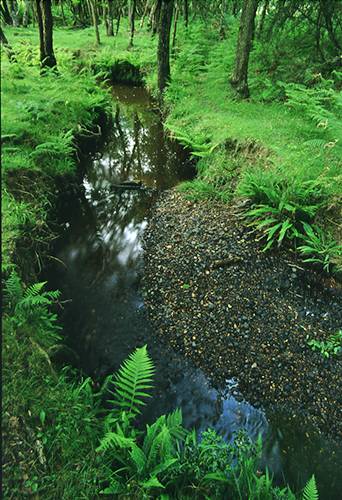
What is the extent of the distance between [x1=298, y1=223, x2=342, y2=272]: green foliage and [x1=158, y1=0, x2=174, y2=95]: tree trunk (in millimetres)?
8920

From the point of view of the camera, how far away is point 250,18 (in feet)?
31.8

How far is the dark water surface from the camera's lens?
436 cm

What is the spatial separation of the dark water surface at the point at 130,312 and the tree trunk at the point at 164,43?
14.8ft

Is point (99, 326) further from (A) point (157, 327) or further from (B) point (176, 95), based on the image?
(B) point (176, 95)

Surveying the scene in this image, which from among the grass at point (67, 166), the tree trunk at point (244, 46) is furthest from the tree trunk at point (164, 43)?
the tree trunk at point (244, 46)

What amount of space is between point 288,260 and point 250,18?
753 centimetres

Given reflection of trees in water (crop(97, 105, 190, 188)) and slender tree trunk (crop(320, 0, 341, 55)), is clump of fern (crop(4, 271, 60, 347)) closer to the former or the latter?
reflection of trees in water (crop(97, 105, 190, 188))

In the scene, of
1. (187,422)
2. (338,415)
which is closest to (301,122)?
(338,415)

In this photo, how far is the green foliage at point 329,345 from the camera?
5073 millimetres

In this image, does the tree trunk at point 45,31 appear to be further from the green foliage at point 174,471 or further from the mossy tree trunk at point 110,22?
the mossy tree trunk at point 110,22

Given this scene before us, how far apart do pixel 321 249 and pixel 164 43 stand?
9.83 meters

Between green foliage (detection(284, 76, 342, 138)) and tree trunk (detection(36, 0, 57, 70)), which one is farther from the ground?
tree trunk (detection(36, 0, 57, 70))

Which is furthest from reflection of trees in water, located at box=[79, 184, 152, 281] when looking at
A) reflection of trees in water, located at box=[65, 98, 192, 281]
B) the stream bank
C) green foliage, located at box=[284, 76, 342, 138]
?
green foliage, located at box=[284, 76, 342, 138]

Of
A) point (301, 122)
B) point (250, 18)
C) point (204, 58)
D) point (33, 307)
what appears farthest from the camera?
point (204, 58)
